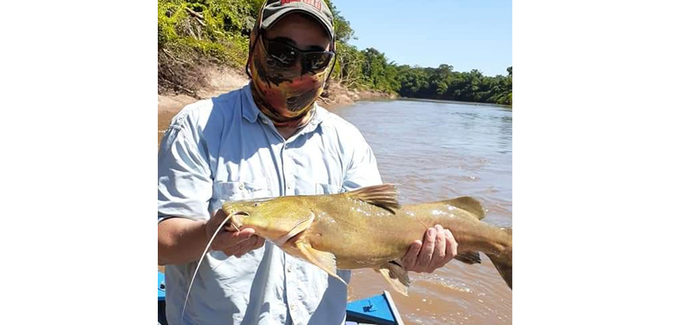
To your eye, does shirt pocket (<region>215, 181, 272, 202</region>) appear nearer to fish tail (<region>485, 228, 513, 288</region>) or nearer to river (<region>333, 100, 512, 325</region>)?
fish tail (<region>485, 228, 513, 288</region>)

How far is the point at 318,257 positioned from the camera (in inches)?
52.1

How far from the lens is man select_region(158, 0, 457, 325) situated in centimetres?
137

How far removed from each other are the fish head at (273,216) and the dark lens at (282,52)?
43cm

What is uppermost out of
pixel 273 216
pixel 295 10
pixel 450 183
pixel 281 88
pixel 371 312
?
pixel 295 10

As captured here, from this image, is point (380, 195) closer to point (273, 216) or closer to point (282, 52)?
point (273, 216)

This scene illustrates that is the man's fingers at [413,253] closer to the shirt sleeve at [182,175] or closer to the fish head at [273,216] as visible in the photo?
the fish head at [273,216]

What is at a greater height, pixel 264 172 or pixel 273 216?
pixel 264 172

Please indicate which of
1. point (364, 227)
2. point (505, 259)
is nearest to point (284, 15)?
point (364, 227)

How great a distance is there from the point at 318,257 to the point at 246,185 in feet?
0.99

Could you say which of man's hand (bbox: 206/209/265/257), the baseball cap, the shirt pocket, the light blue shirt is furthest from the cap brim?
man's hand (bbox: 206/209/265/257)

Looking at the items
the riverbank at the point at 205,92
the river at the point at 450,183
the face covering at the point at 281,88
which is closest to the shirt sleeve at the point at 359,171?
the face covering at the point at 281,88

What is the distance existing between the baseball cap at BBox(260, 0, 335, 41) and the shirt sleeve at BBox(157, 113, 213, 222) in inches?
14.7
